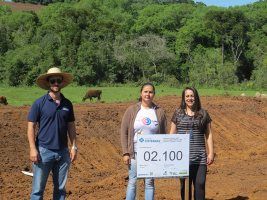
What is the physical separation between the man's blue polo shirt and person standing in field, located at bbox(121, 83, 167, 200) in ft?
2.65

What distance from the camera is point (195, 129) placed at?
6.97 metres

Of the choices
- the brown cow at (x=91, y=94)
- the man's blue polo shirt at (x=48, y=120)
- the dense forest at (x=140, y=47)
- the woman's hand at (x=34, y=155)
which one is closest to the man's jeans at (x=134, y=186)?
the man's blue polo shirt at (x=48, y=120)

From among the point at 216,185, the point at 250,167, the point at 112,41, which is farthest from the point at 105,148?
the point at 112,41

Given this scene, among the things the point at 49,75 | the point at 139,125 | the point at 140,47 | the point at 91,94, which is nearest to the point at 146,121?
the point at 139,125

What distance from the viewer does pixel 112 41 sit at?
178ft

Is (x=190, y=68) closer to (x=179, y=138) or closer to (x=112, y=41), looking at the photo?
(x=112, y=41)

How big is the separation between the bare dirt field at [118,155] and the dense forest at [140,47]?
21.2 m

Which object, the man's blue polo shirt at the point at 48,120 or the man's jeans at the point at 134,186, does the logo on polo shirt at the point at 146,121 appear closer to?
the man's jeans at the point at 134,186

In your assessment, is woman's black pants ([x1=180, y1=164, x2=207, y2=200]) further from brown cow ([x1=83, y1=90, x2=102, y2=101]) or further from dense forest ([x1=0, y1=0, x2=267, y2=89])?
dense forest ([x1=0, y1=0, x2=267, y2=89])

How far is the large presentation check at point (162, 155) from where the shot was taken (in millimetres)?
6727

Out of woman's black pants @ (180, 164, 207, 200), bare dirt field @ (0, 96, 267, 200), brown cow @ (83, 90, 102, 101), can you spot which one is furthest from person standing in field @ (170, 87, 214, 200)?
brown cow @ (83, 90, 102, 101)

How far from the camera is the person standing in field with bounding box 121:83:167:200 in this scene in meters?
6.77

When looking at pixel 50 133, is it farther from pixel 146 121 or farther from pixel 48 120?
pixel 146 121

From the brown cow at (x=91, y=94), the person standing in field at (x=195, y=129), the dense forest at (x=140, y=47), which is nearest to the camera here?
the person standing in field at (x=195, y=129)
